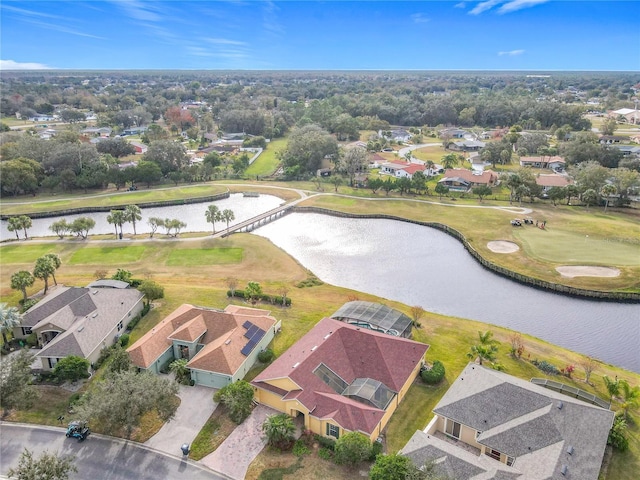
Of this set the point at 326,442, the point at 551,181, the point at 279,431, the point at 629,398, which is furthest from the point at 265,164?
the point at 629,398

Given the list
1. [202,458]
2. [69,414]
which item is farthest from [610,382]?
[69,414]

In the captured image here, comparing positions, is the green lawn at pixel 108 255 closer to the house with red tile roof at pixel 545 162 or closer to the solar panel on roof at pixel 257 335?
the solar panel on roof at pixel 257 335

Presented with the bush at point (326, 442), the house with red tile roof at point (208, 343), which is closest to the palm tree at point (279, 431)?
the bush at point (326, 442)

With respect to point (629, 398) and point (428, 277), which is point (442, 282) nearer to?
point (428, 277)

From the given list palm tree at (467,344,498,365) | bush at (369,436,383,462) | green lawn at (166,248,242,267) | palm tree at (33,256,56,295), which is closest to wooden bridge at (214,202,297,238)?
green lawn at (166,248,242,267)

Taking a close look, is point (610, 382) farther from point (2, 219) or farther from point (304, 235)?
point (2, 219)

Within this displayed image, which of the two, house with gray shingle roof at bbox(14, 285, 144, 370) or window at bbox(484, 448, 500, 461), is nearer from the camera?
window at bbox(484, 448, 500, 461)

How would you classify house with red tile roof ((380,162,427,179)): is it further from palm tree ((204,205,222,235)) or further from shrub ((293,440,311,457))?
shrub ((293,440,311,457))
